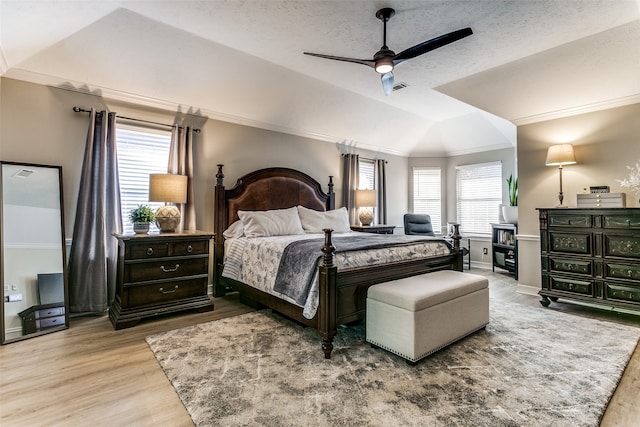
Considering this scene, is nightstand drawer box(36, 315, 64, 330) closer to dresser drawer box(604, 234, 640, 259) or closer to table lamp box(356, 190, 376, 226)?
table lamp box(356, 190, 376, 226)

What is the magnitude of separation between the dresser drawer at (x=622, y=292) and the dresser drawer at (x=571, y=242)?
40cm

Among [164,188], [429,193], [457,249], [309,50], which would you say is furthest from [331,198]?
[164,188]

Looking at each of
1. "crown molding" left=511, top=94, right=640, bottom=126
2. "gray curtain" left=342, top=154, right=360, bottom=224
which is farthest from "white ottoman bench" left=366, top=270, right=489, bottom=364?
"gray curtain" left=342, top=154, right=360, bottom=224

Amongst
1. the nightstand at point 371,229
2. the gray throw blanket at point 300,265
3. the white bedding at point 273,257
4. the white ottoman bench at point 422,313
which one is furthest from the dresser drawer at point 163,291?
the nightstand at point 371,229

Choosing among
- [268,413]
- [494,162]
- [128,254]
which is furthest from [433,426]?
[494,162]

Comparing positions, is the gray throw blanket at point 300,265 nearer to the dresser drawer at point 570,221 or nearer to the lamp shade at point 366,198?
the dresser drawer at point 570,221

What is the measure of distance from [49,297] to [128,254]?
826 millimetres

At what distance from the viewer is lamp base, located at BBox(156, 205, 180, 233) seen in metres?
3.57

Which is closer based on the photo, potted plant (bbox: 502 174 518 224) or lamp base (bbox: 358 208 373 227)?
potted plant (bbox: 502 174 518 224)

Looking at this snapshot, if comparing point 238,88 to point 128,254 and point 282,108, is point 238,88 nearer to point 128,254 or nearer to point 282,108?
point 282,108

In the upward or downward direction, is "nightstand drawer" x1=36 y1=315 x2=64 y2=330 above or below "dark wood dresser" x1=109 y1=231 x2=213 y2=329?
below

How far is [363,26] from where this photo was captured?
10.1ft

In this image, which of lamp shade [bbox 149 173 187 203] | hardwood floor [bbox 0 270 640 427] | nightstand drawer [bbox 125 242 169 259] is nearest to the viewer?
hardwood floor [bbox 0 270 640 427]

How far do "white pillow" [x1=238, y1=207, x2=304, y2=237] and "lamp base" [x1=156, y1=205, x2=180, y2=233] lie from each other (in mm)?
849
